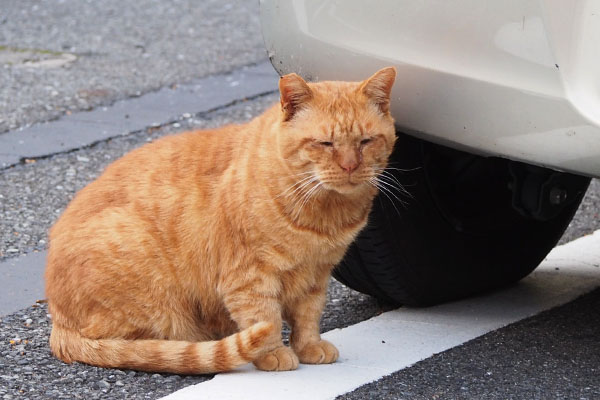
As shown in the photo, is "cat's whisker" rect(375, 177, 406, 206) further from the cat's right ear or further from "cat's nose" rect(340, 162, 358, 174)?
the cat's right ear

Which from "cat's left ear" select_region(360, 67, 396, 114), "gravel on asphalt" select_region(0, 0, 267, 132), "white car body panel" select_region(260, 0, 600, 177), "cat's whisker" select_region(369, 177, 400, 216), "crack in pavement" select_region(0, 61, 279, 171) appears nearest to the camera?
"white car body panel" select_region(260, 0, 600, 177)

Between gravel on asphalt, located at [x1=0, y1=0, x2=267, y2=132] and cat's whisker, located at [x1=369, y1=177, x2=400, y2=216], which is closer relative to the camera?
cat's whisker, located at [x1=369, y1=177, x2=400, y2=216]

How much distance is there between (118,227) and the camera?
287 centimetres

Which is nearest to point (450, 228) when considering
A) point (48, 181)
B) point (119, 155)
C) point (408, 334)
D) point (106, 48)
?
point (408, 334)

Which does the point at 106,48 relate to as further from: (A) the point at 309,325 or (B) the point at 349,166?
(B) the point at 349,166

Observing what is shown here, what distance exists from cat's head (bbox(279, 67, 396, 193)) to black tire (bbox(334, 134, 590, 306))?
27cm

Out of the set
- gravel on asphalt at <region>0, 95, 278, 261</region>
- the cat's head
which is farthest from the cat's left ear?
gravel on asphalt at <region>0, 95, 278, 261</region>

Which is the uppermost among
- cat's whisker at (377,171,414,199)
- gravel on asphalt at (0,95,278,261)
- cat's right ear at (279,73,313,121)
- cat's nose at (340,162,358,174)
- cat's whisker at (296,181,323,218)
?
cat's right ear at (279,73,313,121)

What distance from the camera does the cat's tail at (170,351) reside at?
8.72ft

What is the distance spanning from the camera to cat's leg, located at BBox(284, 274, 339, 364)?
2.89 meters

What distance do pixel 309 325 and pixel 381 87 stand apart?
0.76 metres

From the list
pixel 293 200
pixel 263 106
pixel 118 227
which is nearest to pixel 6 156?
pixel 263 106

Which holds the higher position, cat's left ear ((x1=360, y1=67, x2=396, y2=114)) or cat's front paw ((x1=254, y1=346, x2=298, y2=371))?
cat's left ear ((x1=360, y1=67, x2=396, y2=114))

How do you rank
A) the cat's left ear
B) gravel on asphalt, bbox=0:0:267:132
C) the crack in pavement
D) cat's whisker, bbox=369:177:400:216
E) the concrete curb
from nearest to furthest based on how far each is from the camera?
the cat's left ear
cat's whisker, bbox=369:177:400:216
the concrete curb
the crack in pavement
gravel on asphalt, bbox=0:0:267:132
